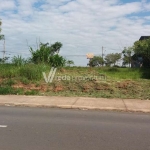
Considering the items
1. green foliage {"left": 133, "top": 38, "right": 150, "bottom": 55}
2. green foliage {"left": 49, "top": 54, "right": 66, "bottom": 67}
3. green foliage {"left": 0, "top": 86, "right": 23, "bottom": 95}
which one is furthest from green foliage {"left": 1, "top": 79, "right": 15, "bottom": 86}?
green foliage {"left": 133, "top": 38, "right": 150, "bottom": 55}

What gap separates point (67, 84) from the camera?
1455 cm

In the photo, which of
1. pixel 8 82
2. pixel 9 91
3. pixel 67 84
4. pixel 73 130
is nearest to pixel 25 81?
pixel 8 82

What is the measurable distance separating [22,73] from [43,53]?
4.01m

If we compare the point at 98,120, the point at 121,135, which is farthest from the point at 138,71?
the point at 121,135

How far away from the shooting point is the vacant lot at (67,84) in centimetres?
1339

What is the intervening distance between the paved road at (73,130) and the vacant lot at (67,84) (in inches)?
166

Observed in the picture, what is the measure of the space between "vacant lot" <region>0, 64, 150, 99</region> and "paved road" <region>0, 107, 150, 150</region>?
4217 mm

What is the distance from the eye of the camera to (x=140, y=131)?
6.64 m

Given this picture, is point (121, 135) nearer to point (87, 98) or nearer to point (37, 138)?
point (37, 138)

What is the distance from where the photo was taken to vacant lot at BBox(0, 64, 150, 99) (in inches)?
527

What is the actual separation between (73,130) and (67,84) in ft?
26.4

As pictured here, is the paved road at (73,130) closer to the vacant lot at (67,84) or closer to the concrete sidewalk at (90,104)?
the concrete sidewalk at (90,104)

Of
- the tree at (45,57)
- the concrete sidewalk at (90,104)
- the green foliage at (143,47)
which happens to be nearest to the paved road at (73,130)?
the concrete sidewalk at (90,104)

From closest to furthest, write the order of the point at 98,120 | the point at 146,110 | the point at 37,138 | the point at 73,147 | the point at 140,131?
1. the point at 73,147
2. the point at 37,138
3. the point at 140,131
4. the point at 98,120
5. the point at 146,110
